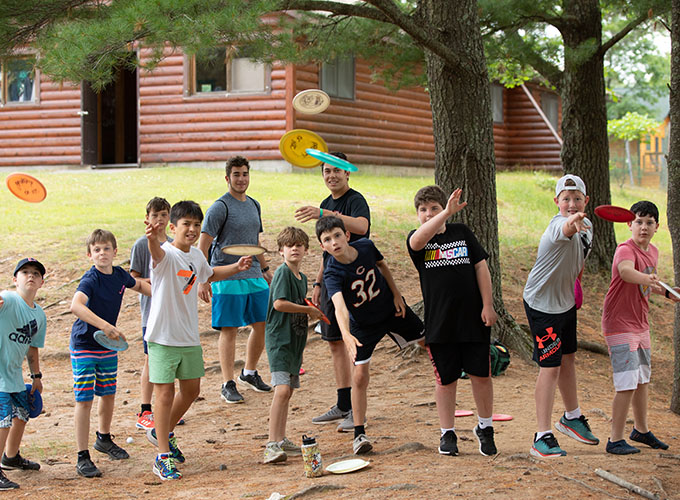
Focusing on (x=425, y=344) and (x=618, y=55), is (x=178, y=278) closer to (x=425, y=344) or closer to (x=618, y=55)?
(x=425, y=344)

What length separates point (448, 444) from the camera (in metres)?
4.68

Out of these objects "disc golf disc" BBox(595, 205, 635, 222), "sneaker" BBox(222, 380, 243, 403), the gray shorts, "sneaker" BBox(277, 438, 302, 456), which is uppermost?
"disc golf disc" BBox(595, 205, 635, 222)

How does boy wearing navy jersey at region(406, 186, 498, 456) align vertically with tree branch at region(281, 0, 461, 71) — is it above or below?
below

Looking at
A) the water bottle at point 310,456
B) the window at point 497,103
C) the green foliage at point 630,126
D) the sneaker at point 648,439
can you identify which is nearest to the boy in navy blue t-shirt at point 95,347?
the water bottle at point 310,456

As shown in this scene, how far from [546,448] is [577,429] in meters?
0.76

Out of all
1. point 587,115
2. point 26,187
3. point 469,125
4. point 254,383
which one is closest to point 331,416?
point 254,383

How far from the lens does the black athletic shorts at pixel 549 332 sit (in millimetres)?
4805

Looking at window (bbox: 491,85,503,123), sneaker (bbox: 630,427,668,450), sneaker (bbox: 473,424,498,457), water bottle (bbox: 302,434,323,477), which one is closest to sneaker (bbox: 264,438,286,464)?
water bottle (bbox: 302,434,323,477)

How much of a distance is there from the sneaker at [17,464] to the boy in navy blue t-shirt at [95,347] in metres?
0.30

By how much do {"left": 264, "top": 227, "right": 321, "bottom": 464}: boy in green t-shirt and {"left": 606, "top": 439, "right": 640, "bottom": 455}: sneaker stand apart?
2.05m

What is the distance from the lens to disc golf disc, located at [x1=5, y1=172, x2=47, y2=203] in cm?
597

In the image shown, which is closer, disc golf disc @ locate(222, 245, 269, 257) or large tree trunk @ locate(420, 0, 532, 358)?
disc golf disc @ locate(222, 245, 269, 257)

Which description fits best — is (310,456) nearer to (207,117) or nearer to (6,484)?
(6,484)

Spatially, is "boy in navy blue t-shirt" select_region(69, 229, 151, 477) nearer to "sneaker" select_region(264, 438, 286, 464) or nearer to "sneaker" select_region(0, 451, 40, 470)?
"sneaker" select_region(0, 451, 40, 470)
